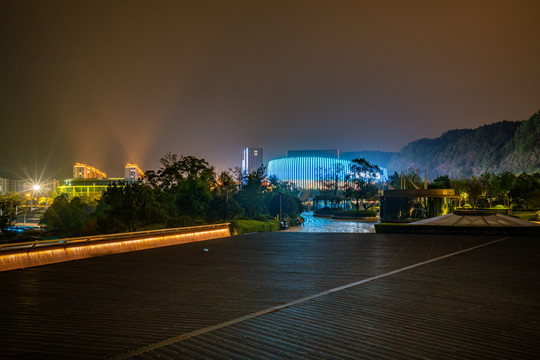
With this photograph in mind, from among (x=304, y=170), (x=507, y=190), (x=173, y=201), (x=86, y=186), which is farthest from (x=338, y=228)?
(x=86, y=186)

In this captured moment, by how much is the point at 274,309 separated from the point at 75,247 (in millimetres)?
7465

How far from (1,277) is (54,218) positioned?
4380cm

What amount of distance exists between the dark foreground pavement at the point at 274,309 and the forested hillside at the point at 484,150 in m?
105

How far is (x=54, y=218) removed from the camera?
155 feet

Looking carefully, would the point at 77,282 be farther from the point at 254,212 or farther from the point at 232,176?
the point at 232,176

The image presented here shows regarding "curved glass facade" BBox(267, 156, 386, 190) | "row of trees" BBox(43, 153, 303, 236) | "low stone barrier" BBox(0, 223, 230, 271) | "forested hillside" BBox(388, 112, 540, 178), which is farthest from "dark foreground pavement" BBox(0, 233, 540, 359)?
"curved glass facade" BBox(267, 156, 386, 190)

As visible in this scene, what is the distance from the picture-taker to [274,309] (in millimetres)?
5746

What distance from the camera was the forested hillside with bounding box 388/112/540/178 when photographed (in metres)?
102

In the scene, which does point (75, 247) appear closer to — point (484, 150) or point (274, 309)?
point (274, 309)

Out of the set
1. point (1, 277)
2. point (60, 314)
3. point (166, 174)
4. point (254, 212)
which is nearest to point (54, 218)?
point (166, 174)

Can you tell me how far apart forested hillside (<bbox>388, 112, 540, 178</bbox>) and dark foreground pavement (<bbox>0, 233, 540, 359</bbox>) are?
344ft

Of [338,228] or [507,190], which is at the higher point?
[507,190]

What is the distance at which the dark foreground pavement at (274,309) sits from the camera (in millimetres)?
4258

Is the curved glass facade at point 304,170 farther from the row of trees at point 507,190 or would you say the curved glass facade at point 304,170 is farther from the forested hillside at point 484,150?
the row of trees at point 507,190
